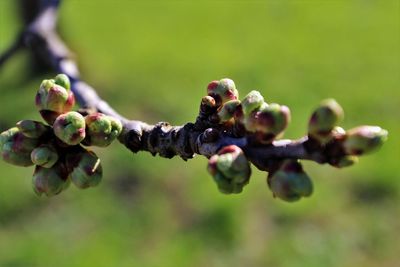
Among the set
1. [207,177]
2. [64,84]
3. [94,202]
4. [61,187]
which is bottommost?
[94,202]

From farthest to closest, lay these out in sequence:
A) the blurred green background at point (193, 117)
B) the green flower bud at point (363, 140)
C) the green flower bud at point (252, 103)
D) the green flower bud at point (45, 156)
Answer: the blurred green background at point (193, 117)
the green flower bud at point (45, 156)
the green flower bud at point (252, 103)
the green flower bud at point (363, 140)

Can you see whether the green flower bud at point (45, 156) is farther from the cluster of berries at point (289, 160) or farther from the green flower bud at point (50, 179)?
the cluster of berries at point (289, 160)

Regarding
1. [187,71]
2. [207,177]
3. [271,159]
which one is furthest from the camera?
[187,71]

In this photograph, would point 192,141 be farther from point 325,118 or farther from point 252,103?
point 325,118

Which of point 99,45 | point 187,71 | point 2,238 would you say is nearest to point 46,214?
point 2,238

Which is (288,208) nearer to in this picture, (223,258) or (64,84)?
(223,258)

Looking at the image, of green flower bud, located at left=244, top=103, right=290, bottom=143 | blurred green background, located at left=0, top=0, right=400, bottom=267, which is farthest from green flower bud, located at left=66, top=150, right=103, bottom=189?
blurred green background, located at left=0, top=0, right=400, bottom=267

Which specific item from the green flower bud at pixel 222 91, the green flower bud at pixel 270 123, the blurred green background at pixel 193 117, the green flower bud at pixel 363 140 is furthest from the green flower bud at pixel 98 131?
the blurred green background at pixel 193 117
